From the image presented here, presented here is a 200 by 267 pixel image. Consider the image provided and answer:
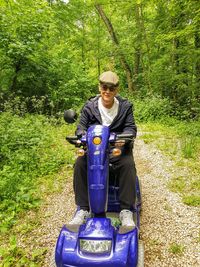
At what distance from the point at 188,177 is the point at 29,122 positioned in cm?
380

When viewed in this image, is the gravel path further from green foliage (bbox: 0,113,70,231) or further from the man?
the man

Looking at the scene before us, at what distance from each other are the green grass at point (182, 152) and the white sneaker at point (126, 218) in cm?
147

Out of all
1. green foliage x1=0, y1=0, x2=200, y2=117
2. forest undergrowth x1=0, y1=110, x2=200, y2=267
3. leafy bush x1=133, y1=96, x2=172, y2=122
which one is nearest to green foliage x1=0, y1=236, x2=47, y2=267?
forest undergrowth x1=0, y1=110, x2=200, y2=267

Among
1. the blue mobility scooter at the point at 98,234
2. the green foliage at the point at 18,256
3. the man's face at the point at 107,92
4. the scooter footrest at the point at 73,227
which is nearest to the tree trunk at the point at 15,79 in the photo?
the man's face at the point at 107,92

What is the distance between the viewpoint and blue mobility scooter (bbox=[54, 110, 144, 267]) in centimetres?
210

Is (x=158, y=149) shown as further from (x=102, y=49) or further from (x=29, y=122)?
(x=102, y=49)

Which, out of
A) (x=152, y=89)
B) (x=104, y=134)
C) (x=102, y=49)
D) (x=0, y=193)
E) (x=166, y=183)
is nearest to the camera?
(x=104, y=134)

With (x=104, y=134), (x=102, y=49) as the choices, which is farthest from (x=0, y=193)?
(x=102, y=49)

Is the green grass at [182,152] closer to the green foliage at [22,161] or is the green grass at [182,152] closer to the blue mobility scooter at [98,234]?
the blue mobility scooter at [98,234]

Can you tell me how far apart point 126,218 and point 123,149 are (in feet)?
2.24

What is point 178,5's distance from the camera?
6238mm

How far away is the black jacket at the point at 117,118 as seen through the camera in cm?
317

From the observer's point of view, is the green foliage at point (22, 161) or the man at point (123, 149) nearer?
the man at point (123, 149)

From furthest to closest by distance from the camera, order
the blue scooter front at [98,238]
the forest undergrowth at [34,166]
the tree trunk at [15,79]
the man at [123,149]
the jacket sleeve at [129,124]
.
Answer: the tree trunk at [15,79]
the forest undergrowth at [34,166]
the jacket sleeve at [129,124]
the man at [123,149]
the blue scooter front at [98,238]
